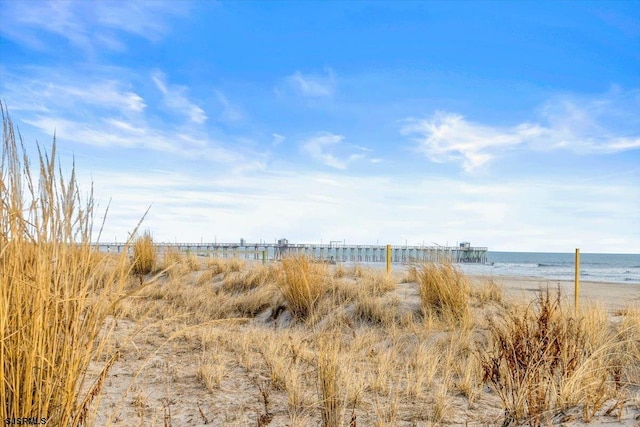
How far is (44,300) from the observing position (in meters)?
1.99

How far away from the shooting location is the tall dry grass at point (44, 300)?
194 centimetres

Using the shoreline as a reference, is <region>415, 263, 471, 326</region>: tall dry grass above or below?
above

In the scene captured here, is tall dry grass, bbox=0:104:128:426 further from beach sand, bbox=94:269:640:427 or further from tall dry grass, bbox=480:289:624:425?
tall dry grass, bbox=480:289:624:425

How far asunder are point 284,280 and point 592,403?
4908 millimetres

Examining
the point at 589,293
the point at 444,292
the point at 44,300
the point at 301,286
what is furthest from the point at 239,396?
the point at 589,293

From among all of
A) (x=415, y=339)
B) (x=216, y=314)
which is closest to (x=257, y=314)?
(x=216, y=314)

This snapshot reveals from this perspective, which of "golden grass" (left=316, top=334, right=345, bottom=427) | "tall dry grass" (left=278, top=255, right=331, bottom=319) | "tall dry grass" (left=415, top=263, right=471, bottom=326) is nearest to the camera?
"golden grass" (left=316, top=334, right=345, bottom=427)

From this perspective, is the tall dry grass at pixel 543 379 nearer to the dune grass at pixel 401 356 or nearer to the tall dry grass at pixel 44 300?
the dune grass at pixel 401 356

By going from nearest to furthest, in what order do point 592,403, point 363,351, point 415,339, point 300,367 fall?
1. point 592,403
2. point 300,367
3. point 363,351
4. point 415,339

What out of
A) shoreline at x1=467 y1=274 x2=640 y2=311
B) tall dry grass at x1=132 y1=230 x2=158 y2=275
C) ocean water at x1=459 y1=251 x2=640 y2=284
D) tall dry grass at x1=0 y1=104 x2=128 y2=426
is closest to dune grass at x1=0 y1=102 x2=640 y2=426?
tall dry grass at x1=0 y1=104 x2=128 y2=426

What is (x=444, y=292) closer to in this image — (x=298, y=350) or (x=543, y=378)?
(x=298, y=350)

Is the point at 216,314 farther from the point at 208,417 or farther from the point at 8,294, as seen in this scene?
the point at 8,294

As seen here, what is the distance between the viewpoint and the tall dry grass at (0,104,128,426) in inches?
76.4

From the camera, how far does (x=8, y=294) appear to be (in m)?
1.98
